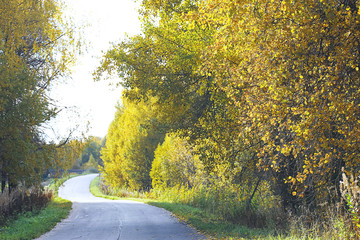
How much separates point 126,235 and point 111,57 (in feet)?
20.0

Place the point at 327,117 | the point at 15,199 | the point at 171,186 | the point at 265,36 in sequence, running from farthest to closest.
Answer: the point at 171,186 < the point at 15,199 < the point at 265,36 < the point at 327,117

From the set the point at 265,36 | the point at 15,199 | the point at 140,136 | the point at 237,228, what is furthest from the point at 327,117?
the point at 140,136

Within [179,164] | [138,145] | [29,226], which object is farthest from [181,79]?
[138,145]

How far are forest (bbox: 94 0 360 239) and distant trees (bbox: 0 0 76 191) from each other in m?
2.85

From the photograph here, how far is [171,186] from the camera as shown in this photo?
29.2m

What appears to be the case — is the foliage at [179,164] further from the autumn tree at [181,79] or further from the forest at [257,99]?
the autumn tree at [181,79]

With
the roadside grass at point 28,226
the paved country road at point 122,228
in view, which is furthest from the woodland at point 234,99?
the paved country road at point 122,228

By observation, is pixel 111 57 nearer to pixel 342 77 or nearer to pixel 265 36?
pixel 265 36

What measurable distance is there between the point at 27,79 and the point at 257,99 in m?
9.99

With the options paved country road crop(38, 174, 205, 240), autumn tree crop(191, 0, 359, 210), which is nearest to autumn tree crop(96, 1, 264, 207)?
paved country road crop(38, 174, 205, 240)

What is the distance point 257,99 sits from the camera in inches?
322

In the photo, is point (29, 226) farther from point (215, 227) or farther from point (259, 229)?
point (259, 229)

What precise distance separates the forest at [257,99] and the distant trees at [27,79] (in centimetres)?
285

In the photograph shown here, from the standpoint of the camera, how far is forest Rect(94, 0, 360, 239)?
7570 millimetres
